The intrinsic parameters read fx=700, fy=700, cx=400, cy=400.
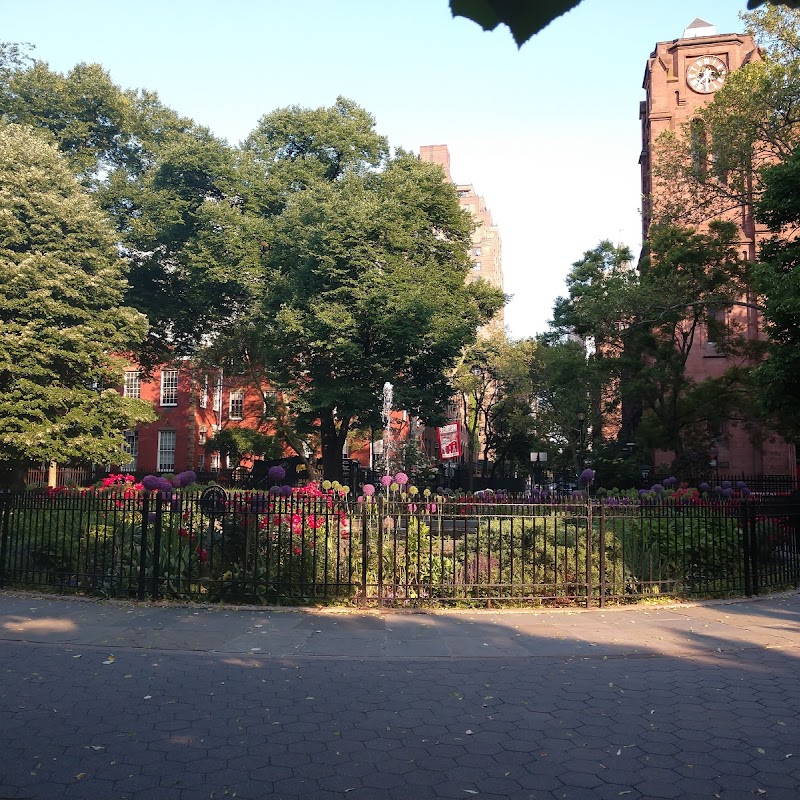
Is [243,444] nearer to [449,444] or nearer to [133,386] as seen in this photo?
[133,386]

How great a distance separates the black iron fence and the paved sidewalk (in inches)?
30.3

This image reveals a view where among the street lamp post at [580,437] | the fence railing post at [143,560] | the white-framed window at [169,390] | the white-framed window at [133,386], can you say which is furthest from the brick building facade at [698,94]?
the fence railing post at [143,560]

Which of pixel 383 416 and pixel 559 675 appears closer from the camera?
pixel 559 675

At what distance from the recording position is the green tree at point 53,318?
78.7 ft

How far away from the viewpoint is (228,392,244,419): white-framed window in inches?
1972

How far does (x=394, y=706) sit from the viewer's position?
235 inches

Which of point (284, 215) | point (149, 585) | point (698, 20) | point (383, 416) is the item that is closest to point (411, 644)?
point (149, 585)

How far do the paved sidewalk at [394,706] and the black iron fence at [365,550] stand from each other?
30.3 inches

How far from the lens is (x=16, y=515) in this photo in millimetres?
11727

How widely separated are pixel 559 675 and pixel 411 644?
1909 millimetres

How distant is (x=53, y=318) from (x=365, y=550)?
19642mm

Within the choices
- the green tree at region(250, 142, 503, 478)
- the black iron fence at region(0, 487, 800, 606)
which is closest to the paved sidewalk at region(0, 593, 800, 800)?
the black iron fence at region(0, 487, 800, 606)

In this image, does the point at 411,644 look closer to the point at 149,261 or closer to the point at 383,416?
the point at 383,416

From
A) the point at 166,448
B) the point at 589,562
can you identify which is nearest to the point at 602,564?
→ the point at 589,562
